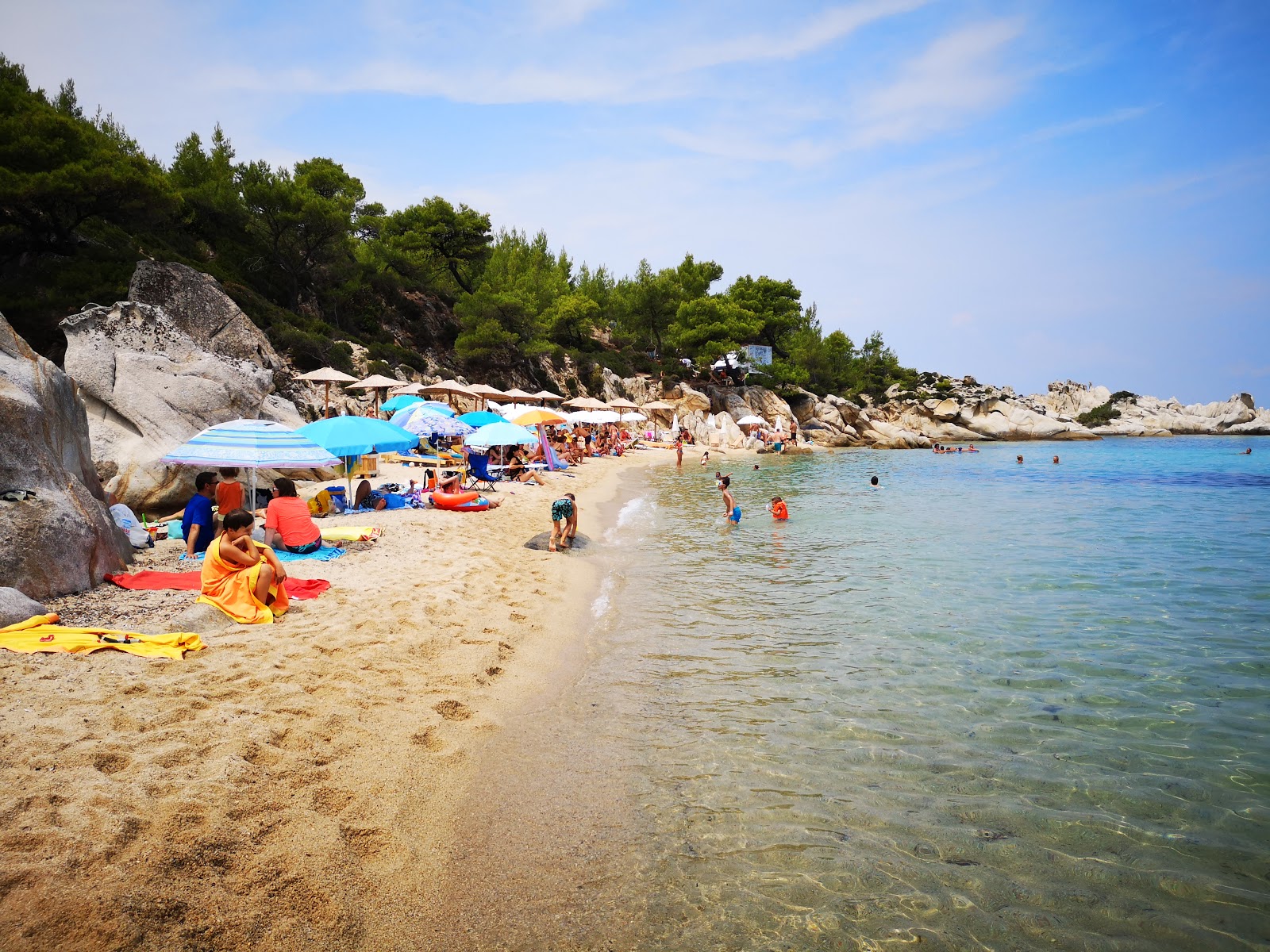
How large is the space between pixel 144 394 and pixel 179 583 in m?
6.84

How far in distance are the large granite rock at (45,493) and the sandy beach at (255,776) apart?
1.56 ft

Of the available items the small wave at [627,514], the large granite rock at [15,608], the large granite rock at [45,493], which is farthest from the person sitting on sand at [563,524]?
the large granite rock at [15,608]

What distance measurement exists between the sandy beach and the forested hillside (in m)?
19.7

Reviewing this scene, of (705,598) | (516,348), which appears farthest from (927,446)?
(705,598)

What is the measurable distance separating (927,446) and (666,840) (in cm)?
5642

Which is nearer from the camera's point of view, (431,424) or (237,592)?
(237,592)

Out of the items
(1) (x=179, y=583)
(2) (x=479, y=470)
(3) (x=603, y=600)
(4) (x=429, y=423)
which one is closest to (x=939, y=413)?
(2) (x=479, y=470)

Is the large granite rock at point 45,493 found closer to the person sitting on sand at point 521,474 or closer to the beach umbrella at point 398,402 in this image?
the person sitting on sand at point 521,474

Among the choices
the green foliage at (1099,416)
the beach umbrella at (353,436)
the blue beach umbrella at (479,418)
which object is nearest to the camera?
the beach umbrella at (353,436)

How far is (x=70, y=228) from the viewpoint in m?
22.4

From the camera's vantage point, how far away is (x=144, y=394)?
37.9 ft

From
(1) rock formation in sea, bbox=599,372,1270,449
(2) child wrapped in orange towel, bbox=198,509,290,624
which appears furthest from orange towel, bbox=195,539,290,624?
(1) rock formation in sea, bbox=599,372,1270,449

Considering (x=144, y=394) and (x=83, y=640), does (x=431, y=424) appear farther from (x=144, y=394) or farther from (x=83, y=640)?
(x=83, y=640)

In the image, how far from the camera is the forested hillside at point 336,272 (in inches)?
821
